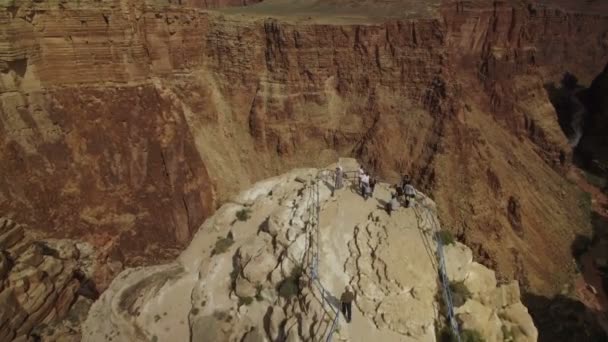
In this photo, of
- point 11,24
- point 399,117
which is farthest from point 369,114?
point 11,24

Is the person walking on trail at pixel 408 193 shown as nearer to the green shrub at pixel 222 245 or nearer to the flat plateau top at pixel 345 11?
the green shrub at pixel 222 245

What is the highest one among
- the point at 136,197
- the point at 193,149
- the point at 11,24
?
the point at 11,24

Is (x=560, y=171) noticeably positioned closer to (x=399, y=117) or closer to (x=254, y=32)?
(x=399, y=117)

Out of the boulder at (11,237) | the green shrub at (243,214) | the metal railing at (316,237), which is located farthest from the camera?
the green shrub at (243,214)

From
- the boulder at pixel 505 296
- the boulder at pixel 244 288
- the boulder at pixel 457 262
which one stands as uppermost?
the boulder at pixel 457 262

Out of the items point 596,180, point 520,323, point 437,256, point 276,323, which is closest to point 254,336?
point 276,323

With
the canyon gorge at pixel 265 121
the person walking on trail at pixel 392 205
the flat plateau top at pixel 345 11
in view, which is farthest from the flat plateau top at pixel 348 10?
the person walking on trail at pixel 392 205

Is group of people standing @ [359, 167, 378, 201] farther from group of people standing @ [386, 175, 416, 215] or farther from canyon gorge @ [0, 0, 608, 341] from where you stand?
canyon gorge @ [0, 0, 608, 341]
